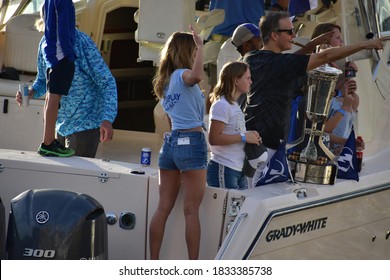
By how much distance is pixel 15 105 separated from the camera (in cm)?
734

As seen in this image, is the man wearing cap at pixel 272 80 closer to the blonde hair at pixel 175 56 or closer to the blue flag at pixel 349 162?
the blue flag at pixel 349 162

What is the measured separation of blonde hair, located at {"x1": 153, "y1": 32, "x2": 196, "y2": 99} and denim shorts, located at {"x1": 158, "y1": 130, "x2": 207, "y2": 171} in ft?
0.90

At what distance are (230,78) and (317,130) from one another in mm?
547

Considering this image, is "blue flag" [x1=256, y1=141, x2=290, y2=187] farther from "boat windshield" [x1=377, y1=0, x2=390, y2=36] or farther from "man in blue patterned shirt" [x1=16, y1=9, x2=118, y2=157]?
"boat windshield" [x1=377, y1=0, x2=390, y2=36]

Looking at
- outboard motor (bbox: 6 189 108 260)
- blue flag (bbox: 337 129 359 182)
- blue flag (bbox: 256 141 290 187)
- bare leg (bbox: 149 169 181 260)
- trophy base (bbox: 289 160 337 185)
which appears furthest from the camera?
blue flag (bbox: 337 129 359 182)

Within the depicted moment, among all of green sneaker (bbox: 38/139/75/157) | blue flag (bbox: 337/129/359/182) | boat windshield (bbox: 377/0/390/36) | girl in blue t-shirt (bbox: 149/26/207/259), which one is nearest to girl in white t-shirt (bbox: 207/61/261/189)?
girl in blue t-shirt (bbox: 149/26/207/259)

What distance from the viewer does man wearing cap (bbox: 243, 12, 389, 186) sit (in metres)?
5.68

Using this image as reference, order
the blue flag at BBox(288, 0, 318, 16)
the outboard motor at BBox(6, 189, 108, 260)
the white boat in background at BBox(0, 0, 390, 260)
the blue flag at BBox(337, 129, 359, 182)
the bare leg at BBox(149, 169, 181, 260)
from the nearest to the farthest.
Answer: the outboard motor at BBox(6, 189, 108, 260) → the white boat in background at BBox(0, 0, 390, 260) → the bare leg at BBox(149, 169, 181, 260) → the blue flag at BBox(337, 129, 359, 182) → the blue flag at BBox(288, 0, 318, 16)

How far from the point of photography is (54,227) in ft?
15.5

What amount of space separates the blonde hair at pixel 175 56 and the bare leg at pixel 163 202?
42 centimetres

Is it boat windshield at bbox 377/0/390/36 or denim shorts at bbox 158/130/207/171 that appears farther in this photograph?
boat windshield at bbox 377/0/390/36

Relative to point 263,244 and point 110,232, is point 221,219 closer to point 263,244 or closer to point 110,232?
point 263,244

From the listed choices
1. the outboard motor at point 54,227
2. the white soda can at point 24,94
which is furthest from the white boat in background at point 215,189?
the outboard motor at point 54,227

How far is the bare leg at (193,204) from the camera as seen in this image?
5336 mm
